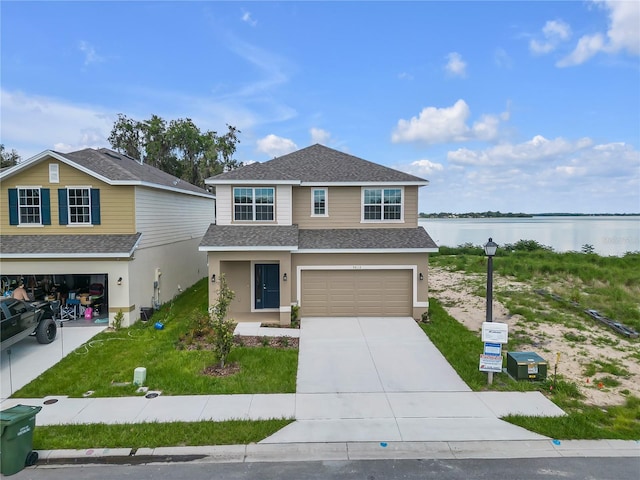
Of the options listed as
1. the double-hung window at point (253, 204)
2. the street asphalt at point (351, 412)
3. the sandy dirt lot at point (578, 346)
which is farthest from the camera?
the double-hung window at point (253, 204)

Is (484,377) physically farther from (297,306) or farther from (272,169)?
(272,169)

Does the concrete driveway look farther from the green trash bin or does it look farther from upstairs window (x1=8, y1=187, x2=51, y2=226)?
upstairs window (x1=8, y1=187, x2=51, y2=226)

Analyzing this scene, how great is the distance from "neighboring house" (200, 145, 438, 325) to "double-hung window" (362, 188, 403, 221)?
42mm

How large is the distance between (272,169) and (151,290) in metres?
7.18

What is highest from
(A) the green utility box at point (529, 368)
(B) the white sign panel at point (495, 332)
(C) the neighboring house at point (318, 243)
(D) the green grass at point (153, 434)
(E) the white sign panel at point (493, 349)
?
(C) the neighboring house at point (318, 243)

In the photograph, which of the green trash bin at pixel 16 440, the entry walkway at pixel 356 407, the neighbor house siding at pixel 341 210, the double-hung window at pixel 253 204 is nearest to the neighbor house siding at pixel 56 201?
the double-hung window at pixel 253 204

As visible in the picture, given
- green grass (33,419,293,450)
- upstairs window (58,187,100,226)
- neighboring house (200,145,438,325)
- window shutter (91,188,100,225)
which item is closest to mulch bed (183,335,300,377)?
neighboring house (200,145,438,325)

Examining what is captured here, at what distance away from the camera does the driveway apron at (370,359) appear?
9492mm

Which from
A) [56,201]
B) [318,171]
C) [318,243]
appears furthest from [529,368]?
[56,201]

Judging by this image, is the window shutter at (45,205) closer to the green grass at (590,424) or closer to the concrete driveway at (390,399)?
the concrete driveway at (390,399)

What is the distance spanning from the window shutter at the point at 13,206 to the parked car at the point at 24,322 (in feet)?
13.2

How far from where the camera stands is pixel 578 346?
12.5m

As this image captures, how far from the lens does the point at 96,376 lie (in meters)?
9.83

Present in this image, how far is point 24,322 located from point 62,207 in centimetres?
502
